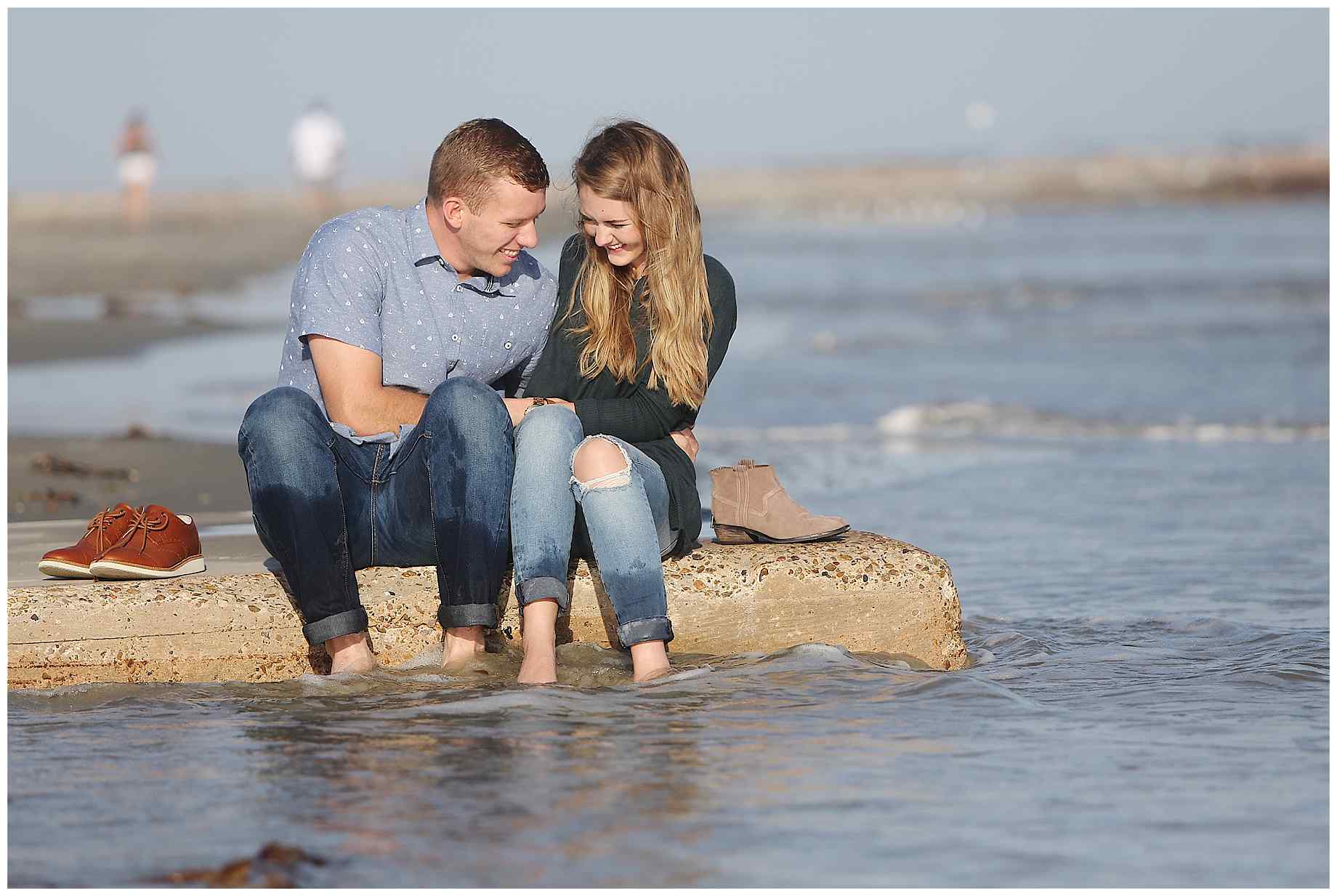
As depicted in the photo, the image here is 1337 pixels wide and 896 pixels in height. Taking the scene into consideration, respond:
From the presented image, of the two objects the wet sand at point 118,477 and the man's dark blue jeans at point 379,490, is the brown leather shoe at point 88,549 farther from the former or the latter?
the wet sand at point 118,477

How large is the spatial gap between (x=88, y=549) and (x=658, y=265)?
1.66 meters

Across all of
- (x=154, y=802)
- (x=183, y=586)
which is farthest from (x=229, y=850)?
(x=183, y=586)

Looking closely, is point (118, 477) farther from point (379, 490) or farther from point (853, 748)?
point (853, 748)

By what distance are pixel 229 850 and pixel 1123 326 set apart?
49.4 feet

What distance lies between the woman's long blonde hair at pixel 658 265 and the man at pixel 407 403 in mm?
198

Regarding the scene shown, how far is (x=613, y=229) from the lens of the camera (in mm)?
4570

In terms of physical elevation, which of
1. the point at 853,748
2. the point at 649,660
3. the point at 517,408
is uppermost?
the point at 517,408

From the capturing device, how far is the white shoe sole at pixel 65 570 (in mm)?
4555

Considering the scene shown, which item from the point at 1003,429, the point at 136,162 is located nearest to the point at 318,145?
the point at 136,162

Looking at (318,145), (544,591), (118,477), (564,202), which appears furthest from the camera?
(318,145)

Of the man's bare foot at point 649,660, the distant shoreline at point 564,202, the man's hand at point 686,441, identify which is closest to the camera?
the man's bare foot at point 649,660

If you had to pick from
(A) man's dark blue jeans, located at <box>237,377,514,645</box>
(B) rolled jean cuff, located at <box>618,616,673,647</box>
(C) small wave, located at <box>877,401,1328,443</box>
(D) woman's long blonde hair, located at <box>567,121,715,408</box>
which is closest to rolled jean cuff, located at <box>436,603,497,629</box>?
(A) man's dark blue jeans, located at <box>237,377,514,645</box>

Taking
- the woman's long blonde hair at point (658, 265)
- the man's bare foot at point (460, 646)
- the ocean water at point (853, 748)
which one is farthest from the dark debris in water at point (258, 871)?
the woman's long blonde hair at point (658, 265)

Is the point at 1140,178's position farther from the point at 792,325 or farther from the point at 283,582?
the point at 283,582
